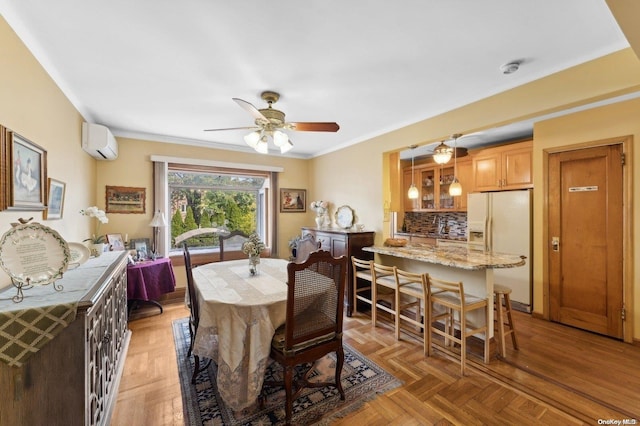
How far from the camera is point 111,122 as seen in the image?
132 inches

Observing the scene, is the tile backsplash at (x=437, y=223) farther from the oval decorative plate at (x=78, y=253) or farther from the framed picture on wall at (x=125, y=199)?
the oval decorative plate at (x=78, y=253)

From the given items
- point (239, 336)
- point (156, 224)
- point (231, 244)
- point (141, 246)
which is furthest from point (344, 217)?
point (141, 246)

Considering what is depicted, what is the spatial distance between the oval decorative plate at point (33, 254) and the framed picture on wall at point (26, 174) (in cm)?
36

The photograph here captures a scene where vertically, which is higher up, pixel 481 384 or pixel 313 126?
pixel 313 126

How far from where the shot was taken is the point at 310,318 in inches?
74.5

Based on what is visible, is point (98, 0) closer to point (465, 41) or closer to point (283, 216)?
point (465, 41)

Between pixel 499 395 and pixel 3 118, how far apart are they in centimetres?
365

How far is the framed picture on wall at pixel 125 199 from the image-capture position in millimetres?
3695

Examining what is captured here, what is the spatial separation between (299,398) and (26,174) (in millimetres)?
2403

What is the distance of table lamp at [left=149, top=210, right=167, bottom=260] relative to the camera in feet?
12.4

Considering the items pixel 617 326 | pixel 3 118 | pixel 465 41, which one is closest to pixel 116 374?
pixel 3 118

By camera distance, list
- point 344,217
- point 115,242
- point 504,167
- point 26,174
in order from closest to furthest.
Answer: point 26,174 → point 115,242 → point 504,167 → point 344,217

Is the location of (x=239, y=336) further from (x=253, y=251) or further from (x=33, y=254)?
(x=33, y=254)

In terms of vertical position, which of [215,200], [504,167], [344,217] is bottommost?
[344,217]
